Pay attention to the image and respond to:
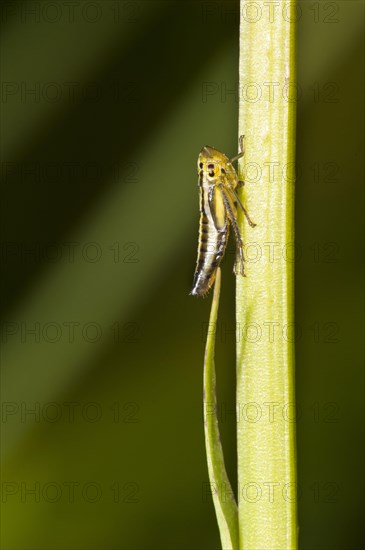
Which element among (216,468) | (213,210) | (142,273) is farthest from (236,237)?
(142,273)

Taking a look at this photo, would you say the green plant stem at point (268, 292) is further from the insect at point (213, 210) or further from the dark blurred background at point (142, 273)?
the dark blurred background at point (142, 273)

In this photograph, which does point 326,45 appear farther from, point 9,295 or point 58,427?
point 58,427

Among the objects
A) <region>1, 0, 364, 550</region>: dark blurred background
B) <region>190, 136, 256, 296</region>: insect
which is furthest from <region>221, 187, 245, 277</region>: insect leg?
<region>1, 0, 364, 550</region>: dark blurred background

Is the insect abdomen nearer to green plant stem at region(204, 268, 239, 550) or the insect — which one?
the insect

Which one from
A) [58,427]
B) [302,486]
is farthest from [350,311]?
[58,427]

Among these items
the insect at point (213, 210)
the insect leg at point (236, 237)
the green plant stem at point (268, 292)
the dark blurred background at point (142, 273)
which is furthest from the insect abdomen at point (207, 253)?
the dark blurred background at point (142, 273)
